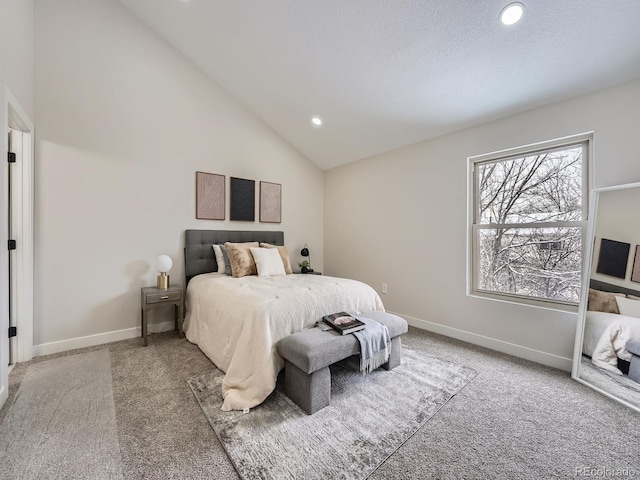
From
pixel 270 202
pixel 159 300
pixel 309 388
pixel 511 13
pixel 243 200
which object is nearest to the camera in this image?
pixel 309 388

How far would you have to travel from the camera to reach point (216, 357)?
7.88ft

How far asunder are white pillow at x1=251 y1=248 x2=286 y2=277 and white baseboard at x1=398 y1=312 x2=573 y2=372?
189 cm

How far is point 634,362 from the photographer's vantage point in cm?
191

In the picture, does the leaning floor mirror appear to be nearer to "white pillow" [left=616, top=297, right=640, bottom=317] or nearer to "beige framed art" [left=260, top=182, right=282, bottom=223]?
"white pillow" [left=616, top=297, right=640, bottom=317]

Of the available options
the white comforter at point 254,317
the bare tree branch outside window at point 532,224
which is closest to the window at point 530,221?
the bare tree branch outside window at point 532,224

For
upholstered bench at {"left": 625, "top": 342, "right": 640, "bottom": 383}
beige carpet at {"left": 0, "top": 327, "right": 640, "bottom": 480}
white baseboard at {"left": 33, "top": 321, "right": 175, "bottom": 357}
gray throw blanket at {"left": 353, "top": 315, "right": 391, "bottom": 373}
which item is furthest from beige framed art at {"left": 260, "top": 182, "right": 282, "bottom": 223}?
upholstered bench at {"left": 625, "top": 342, "right": 640, "bottom": 383}

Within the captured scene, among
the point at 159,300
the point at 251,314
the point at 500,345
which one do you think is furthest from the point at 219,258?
the point at 500,345

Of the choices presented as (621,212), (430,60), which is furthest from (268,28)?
(621,212)

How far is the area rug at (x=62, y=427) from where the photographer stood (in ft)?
4.44

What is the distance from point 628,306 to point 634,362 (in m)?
0.39

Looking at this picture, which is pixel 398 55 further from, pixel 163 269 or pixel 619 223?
pixel 163 269

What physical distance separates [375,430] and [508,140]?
9.56 feet

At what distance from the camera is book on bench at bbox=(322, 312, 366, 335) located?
203 centimetres

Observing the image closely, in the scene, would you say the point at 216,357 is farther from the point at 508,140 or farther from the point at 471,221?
the point at 508,140
